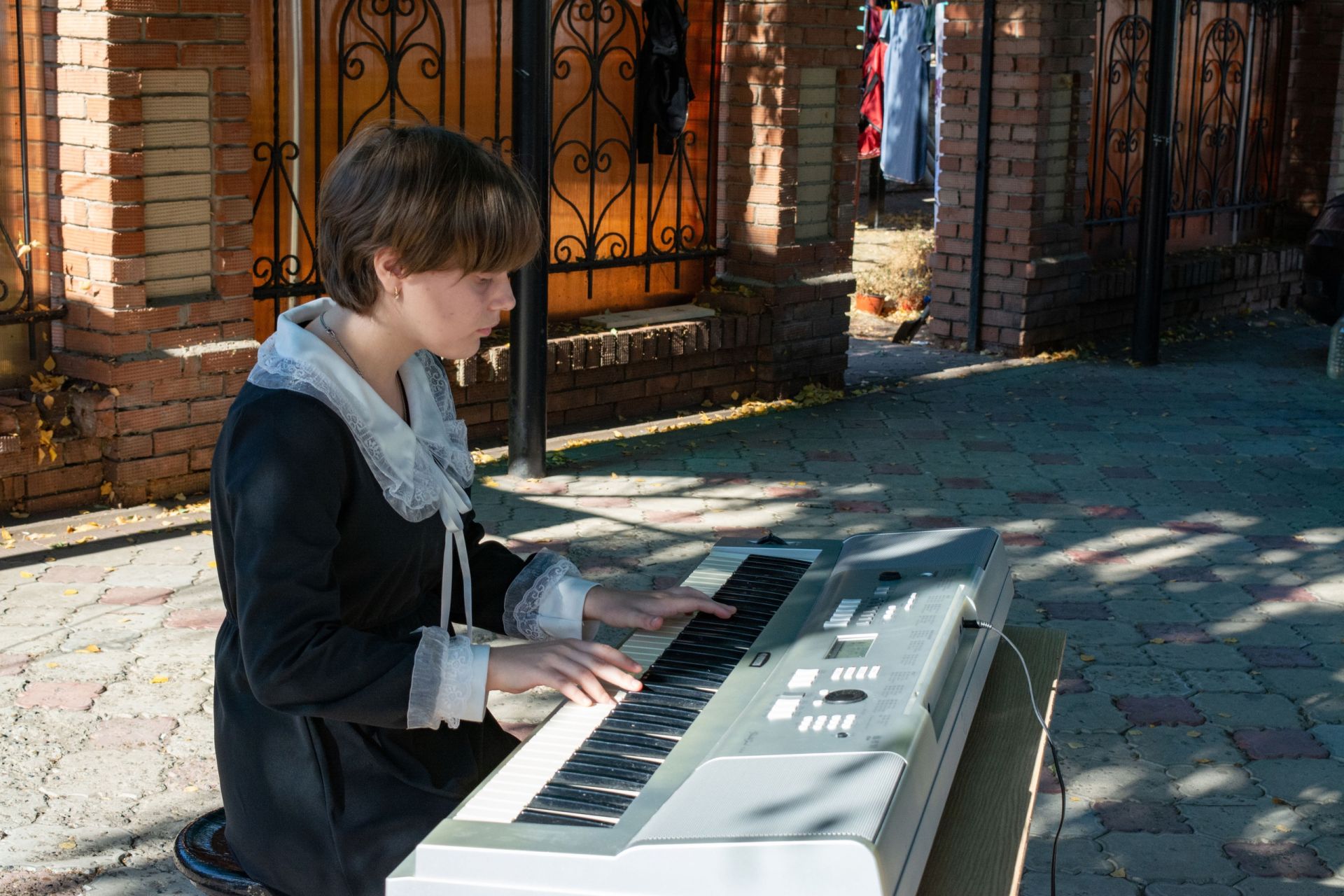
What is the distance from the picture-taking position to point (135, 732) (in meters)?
4.13

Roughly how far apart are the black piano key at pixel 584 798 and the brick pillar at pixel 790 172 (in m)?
6.87

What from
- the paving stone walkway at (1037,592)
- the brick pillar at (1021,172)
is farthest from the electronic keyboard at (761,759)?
the brick pillar at (1021,172)

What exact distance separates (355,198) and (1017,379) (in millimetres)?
8061

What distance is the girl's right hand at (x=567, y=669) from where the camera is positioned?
2.04 meters

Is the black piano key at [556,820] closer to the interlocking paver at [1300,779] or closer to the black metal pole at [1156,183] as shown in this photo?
the interlocking paver at [1300,779]

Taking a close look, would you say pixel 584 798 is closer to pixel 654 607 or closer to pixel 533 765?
pixel 533 765

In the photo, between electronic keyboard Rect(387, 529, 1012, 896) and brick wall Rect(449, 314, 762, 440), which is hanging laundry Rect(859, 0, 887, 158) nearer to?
brick wall Rect(449, 314, 762, 440)

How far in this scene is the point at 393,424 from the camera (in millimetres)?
2246

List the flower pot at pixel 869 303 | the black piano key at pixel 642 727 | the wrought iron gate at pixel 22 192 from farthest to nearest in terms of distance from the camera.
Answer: the flower pot at pixel 869 303
the wrought iron gate at pixel 22 192
the black piano key at pixel 642 727

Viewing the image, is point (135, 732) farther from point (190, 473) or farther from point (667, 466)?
point (667, 466)

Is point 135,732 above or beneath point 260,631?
beneath

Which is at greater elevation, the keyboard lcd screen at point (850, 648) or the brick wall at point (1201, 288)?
the keyboard lcd screen at point (850, 648)

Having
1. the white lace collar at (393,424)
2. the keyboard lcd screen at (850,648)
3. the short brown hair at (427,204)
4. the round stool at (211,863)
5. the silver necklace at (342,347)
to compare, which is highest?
the short brown hair at (427,204)

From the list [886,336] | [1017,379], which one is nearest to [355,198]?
[1017,379]
